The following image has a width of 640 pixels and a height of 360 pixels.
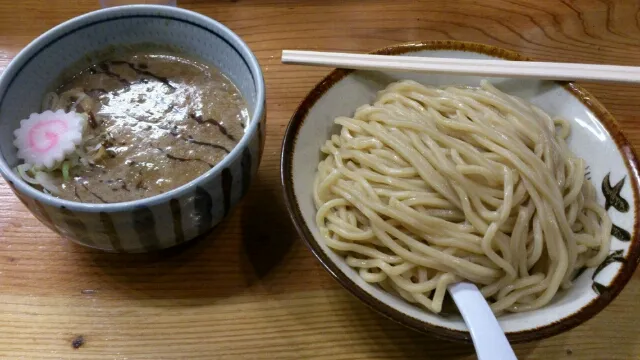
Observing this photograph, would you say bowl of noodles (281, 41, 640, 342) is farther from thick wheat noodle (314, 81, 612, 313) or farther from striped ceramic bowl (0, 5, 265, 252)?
striped ceramic bowl (0, 5, 265, 252)

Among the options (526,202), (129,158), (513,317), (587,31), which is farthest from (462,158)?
(587,31)

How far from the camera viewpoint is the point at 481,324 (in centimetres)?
107

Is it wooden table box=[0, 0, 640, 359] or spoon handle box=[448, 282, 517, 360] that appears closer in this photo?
spoon handle box=[448, 282, 517, 360]

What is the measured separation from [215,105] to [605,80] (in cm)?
107

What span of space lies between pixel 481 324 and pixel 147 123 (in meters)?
0.93

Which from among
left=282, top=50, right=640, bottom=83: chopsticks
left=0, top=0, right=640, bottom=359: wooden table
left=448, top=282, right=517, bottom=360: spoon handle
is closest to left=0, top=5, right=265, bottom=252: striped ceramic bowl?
left=0, top=0, right=640, bottom=359: wooden table

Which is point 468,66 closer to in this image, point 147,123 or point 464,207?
point 464,207

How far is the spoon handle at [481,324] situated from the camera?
1.02 m

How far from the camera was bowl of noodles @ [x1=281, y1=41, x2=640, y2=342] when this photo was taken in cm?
118

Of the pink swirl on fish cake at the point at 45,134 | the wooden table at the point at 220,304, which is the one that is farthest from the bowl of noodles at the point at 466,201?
the pink swirl on fish cake at the point at 45,134

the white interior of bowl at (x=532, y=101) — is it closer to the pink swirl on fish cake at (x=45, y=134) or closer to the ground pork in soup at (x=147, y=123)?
the ground pork in soup at (x=147, y=123)

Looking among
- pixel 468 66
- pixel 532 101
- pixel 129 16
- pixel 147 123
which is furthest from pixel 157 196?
pixel 532 101

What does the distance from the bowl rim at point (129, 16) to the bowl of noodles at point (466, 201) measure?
168 millimetres

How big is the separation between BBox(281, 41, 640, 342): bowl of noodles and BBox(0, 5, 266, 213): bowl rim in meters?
0.17
